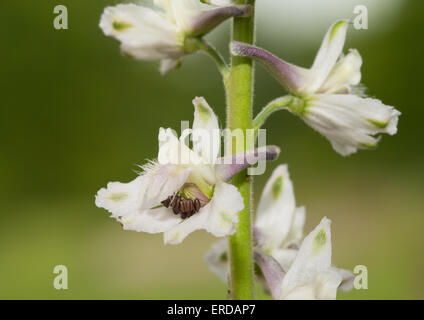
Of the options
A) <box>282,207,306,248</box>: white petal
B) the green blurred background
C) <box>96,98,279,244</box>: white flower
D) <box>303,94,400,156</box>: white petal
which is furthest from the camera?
the green blurred background

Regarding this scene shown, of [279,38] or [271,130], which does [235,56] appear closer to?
[279,38]

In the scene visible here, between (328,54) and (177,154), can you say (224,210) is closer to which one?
(177,154)

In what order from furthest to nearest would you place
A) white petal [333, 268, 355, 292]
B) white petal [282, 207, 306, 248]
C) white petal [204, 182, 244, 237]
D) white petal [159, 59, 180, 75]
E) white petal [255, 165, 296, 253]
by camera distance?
white petal [282, 207, 306, 248], white petal [255, 165, 296, 253], white petal [159, 59, 180, 75], white petal [333, 268, 355, 292], white petal [204, 182, 244, 237]

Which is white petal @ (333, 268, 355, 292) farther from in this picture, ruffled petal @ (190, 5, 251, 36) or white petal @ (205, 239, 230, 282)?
ruffled petal @ (190, 5, 251, 36)

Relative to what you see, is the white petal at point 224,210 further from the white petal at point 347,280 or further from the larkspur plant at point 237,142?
the white petal at point 347,280

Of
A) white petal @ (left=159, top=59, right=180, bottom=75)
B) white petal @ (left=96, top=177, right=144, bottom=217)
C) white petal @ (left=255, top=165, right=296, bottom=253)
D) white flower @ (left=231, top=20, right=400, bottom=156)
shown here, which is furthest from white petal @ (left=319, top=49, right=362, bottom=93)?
white petal @ (left=96, top=177, right=144, bottom=217)
